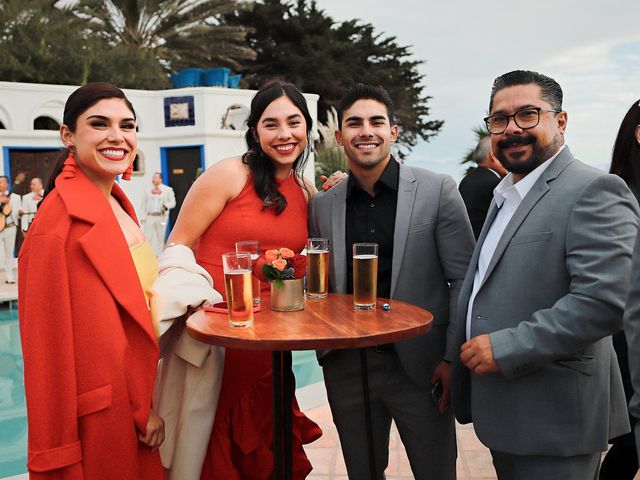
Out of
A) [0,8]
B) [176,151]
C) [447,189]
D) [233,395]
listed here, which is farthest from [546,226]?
[0,8]

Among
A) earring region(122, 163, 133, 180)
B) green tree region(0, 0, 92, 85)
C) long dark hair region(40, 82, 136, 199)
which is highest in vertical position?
green tree region(0, 0, 92, 85)

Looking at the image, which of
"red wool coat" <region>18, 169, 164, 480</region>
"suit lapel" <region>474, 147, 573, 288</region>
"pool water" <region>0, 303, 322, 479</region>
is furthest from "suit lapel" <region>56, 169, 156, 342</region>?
"pool water" <region>0, 303, 322, 479</region>

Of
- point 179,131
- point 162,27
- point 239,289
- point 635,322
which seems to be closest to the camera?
point 635,322

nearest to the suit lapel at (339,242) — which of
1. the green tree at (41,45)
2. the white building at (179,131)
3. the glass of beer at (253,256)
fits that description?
the glass of beer at (253,256)

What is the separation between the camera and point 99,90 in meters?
2.34

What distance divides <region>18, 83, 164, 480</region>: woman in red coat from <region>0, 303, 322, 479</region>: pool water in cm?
299

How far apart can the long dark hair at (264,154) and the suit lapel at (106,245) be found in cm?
76

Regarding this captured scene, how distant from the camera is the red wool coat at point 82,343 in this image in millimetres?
2047

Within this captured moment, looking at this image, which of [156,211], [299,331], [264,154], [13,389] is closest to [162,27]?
[156,211]

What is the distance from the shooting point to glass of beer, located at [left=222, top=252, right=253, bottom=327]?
2.12 m

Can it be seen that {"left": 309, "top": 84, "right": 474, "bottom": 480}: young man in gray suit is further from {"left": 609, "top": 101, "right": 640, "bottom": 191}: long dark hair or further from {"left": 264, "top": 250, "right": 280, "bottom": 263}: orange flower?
{"left": 609, "top": 101, "right": 640, "bottom": 191}: long dark hair

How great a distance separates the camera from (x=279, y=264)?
232cm

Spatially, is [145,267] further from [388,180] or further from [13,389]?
[13,389]

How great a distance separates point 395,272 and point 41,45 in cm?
1928
